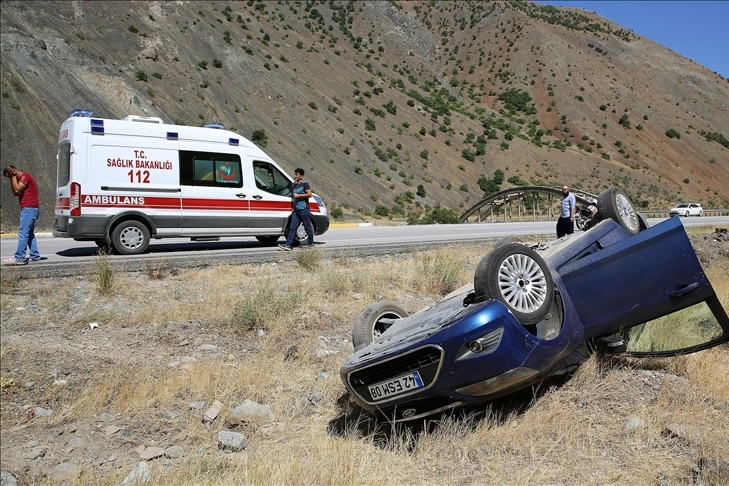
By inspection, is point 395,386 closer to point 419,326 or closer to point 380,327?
point 419,326

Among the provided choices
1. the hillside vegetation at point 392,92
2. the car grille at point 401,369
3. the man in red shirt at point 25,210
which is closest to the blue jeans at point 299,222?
the man in red shirt at point 25,210

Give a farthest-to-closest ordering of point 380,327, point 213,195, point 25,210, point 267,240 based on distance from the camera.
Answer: point 267,240 < point 213,195 < point 25,210 < point 380,327

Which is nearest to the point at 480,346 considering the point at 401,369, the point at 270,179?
the point at 401,369

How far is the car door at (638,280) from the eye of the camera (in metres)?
4.58

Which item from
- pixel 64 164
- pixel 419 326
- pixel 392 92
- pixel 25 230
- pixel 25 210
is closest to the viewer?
pixel 419 326

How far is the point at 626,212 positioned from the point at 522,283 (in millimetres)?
1837

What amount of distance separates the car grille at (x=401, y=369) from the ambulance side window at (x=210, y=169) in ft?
30.7

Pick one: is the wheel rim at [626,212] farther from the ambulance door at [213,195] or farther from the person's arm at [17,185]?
the person's arm at [17,185]

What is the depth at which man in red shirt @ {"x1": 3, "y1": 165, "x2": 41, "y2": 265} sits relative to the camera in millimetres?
10523

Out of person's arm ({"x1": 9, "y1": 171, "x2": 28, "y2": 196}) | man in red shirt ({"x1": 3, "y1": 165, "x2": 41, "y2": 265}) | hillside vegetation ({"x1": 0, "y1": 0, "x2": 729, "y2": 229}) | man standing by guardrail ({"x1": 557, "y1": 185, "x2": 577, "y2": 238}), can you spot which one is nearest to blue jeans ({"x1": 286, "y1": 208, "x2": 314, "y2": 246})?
man in red shirt ({"x1": 3, "y1": 165, "x2": 41, "y2": 265})

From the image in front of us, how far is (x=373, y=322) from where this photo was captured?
5.51 m

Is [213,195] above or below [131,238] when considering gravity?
above

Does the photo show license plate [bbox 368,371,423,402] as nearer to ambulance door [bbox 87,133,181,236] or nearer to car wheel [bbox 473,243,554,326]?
car wheel [bbox 473,243,554,326]

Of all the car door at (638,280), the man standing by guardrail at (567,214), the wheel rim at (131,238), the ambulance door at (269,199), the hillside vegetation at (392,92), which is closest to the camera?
the car door at (638,280)
